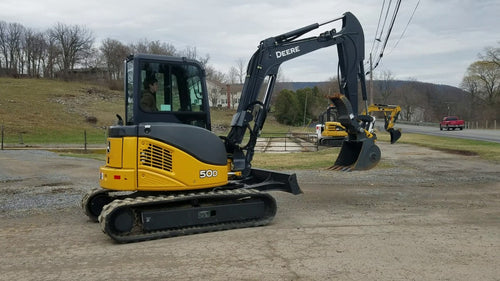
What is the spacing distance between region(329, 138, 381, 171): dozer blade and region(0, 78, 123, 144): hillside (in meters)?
32.1

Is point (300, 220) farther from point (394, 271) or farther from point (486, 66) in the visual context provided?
point (486, 66)

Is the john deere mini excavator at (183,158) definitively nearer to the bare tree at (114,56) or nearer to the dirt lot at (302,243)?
the dirt lot at (302,243)

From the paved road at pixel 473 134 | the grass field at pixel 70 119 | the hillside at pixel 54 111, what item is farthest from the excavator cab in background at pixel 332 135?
the hillside at pixel 54 111

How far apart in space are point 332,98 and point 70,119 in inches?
1975

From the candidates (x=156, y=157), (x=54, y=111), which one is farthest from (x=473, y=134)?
(x=54, y=111)

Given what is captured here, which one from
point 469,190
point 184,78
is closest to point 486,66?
point 469,190

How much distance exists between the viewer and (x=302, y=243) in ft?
21.8

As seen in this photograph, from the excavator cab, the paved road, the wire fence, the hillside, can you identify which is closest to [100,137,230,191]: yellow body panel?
the excavator cab

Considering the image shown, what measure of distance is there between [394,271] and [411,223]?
276 centimetres

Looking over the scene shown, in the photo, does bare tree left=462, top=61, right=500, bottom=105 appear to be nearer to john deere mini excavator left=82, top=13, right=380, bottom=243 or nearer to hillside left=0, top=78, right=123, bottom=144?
hillside left=0, top=78, right=123, bottom=144

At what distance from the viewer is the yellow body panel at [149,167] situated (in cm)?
692

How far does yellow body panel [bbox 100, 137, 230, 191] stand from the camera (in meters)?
6.92

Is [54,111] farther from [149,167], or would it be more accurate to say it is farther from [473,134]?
[149,167]

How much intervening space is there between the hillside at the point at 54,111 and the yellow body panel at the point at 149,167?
32.8 meters
